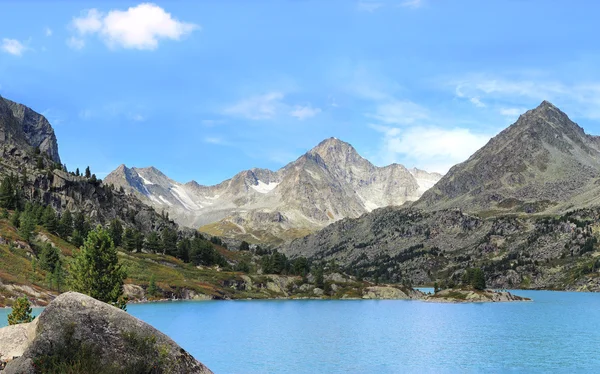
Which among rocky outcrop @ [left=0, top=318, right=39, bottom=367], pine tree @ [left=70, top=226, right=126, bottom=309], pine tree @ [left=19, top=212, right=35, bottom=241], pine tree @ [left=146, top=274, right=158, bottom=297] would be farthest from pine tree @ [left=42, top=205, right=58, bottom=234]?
rocky outcrop @ [left=0, top=318, right=39, bottom=367]

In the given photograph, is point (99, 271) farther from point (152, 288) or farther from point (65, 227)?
point (65, 227)

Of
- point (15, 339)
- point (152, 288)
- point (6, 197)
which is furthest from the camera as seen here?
point (6, 197)

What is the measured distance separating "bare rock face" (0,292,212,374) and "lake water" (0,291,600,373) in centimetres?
4277

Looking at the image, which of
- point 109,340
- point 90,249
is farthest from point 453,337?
point 109,340

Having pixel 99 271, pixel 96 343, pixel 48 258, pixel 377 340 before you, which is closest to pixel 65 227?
pixel 48 258

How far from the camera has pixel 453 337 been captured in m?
98.1

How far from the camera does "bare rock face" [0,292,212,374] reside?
19438 mm

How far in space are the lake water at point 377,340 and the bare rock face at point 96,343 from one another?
4277cm

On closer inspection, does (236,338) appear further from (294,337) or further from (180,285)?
(180,285)

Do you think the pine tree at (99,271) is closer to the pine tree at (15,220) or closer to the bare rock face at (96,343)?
the bare rock face at (96,343)

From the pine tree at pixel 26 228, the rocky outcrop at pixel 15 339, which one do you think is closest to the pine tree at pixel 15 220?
the pine tree at pixel 26 228

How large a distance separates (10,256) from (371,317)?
337 feet

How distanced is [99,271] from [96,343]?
5268 cm

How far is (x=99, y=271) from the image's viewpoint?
6875 cm
